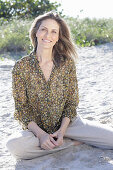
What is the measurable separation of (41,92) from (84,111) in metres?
1.28

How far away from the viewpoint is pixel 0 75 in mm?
5891

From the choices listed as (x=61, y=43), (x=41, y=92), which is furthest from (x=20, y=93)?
(x=61, y=43)

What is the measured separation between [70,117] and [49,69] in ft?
1.48

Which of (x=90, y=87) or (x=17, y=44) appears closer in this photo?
(x=90, y=87)

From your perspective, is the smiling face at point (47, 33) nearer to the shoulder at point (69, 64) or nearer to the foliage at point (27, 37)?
the shoulder at point (69, 64)

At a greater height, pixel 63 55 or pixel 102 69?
pixel 63 55

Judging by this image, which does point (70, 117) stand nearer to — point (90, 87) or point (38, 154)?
point (38, 154)

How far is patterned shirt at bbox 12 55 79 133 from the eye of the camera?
2.62 meters

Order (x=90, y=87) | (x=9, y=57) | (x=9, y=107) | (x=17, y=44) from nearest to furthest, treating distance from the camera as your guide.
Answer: (x=9, y=107)
(x=90, y=87)
(x=9, y=57)
(x=17, y=44)

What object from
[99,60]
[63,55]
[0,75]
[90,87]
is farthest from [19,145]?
[99,60]

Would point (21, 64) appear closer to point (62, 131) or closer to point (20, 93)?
point (20, 93)

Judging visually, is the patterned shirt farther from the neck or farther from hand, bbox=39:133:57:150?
hand, bbox=39:133:57:150

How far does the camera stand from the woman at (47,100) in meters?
2.57

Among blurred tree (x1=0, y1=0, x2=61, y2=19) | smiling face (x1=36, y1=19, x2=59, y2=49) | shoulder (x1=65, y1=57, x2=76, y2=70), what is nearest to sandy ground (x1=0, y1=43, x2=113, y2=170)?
shoulder (x1=65, y1=57, x2=76, y2=70)
